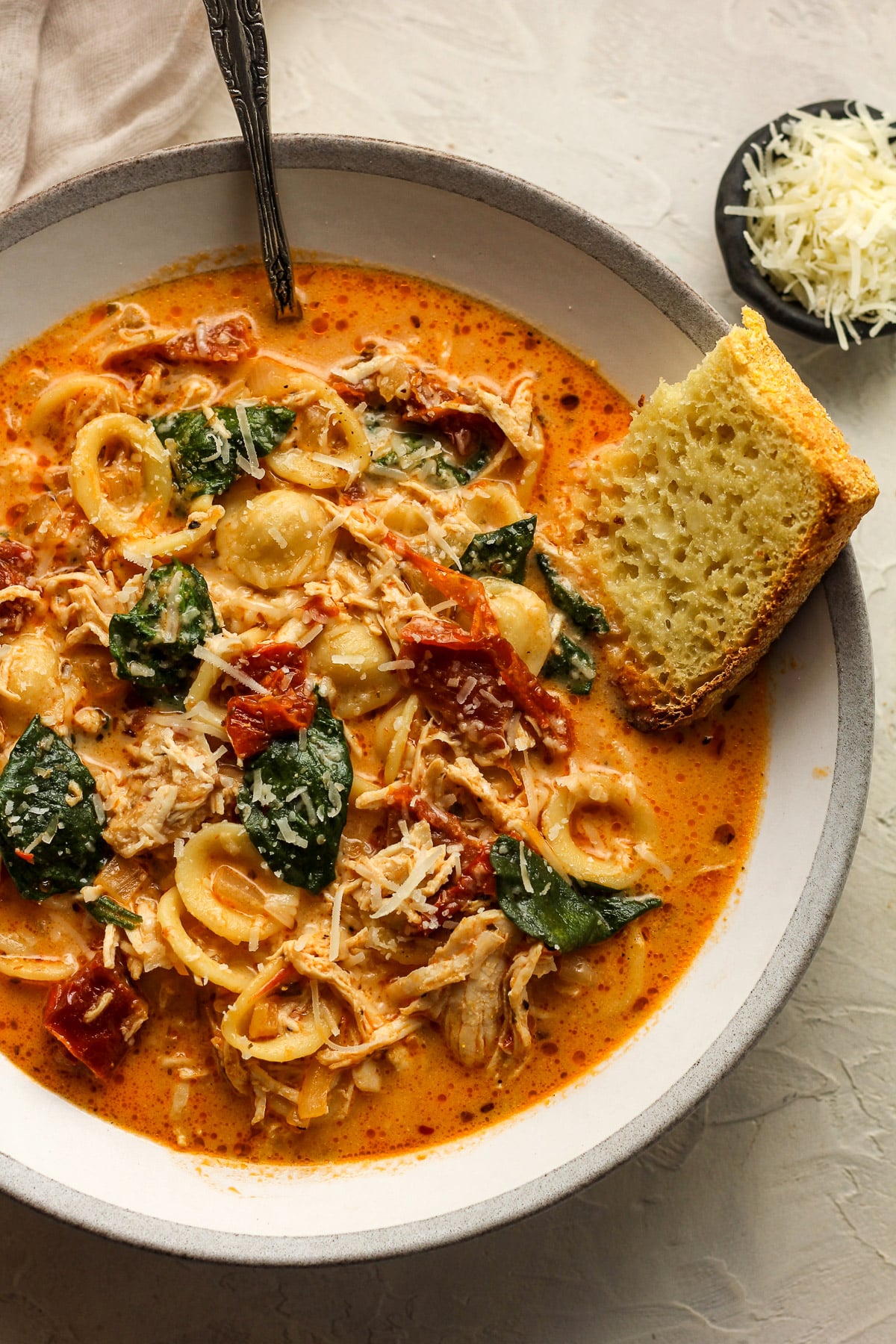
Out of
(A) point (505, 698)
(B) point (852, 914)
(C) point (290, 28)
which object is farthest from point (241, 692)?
(C) point (290, 28)

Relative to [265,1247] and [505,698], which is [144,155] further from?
[265,1247]

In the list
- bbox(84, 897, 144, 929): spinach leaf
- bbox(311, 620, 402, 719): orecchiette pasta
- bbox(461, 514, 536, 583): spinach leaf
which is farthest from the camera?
bbox(461, 514, 536, 583): spinach leaf

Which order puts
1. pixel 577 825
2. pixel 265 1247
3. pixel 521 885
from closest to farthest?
pixel 265 1247, pixel 521 885, pixel 577 825

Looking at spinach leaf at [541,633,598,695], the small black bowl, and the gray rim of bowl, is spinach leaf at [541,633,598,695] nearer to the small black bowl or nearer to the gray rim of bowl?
the gray rim of bowl

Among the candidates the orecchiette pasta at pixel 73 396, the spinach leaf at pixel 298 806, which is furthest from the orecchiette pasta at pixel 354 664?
the orecchiette pasta at pixel 73 396

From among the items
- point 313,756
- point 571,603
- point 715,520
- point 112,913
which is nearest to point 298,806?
point 313,756

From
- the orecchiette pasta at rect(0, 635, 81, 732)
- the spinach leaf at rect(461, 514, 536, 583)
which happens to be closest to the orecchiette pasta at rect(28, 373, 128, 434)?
the orecchiette pasta at rect(0, 635, 81, 732)
